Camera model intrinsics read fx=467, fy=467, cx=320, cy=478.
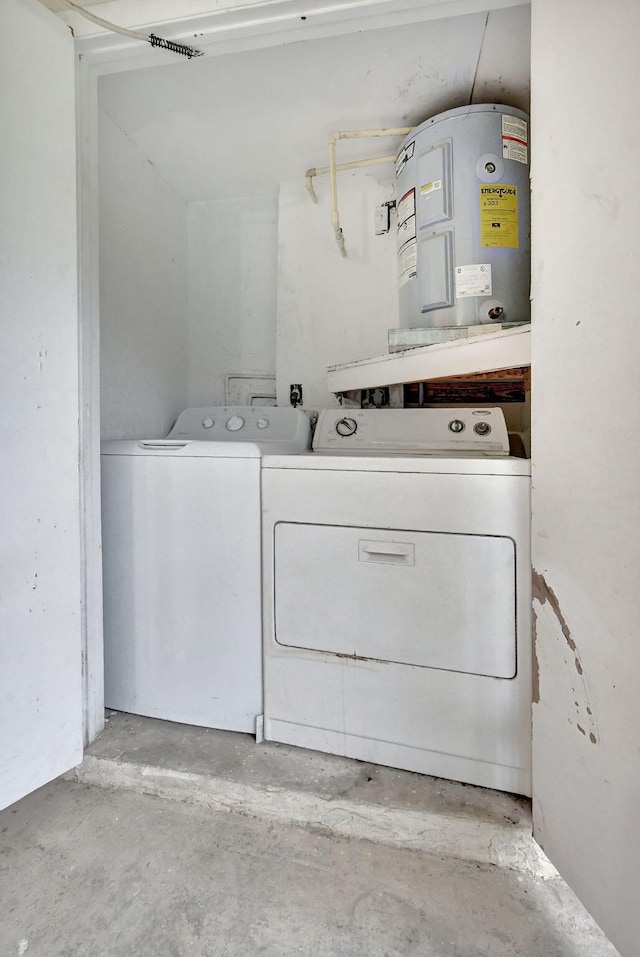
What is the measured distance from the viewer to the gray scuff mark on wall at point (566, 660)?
84 cm

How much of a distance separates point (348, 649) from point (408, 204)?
57.1 inches

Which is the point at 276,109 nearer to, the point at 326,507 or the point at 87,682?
the point at 326,507

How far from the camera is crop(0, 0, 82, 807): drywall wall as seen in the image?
1058 millimetres

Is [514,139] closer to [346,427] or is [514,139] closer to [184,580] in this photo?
[346,427]

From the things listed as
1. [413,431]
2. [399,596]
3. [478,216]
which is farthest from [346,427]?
[478,216]

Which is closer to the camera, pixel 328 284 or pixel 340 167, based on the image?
pixel 340 167

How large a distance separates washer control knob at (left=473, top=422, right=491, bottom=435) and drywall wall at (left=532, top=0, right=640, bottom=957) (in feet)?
1.17

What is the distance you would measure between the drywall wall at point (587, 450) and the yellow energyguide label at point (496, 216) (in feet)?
1.59

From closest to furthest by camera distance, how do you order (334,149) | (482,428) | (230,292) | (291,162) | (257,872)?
(257,872) → (482,428) → (334,149) → (291,162) → (230,292)

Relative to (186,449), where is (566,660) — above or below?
below

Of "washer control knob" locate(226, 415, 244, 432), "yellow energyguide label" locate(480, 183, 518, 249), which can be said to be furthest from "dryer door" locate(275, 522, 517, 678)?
"yellow energyguide label" locate(480, 183, 518, 249)

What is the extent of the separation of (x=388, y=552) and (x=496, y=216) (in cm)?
108

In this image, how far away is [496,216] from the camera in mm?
1427

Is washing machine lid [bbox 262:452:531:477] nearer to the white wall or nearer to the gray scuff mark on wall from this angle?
the gray scuff mark on wall
